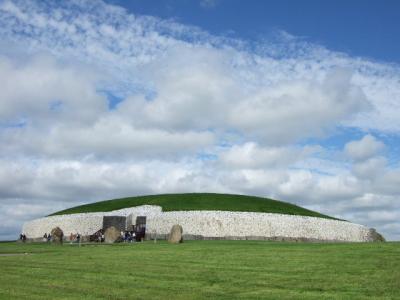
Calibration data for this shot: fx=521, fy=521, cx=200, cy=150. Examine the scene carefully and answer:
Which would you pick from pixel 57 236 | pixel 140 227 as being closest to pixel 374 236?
pixel 140 227

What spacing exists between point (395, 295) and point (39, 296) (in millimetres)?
12190

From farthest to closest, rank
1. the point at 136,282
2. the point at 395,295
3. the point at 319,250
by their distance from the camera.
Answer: the point at 319,250 → the point at 136,282 → the point at 395,295

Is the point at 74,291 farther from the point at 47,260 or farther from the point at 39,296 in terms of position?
the point at 47,260

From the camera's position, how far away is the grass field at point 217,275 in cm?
1848

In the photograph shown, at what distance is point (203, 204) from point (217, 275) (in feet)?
148

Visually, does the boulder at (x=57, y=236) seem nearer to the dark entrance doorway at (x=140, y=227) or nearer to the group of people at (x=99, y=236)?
the group of people at (x=99, y=236)

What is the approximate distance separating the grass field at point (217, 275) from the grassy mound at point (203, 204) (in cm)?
3445

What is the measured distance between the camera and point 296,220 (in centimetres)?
6150

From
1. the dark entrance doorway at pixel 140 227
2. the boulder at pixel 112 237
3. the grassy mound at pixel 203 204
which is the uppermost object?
the grassy mound at pixel 203 204

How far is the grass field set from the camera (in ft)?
60.6

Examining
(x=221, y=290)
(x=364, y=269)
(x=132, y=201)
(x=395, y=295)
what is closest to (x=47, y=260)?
(x=221, y=290)

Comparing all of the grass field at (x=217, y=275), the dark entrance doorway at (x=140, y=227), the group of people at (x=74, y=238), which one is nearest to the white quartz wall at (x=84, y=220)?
the group of people at (x=74, y=238)

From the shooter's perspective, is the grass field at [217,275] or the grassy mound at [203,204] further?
the grassy mound at [203,204]

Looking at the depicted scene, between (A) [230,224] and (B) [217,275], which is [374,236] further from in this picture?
(B) [217,275]
